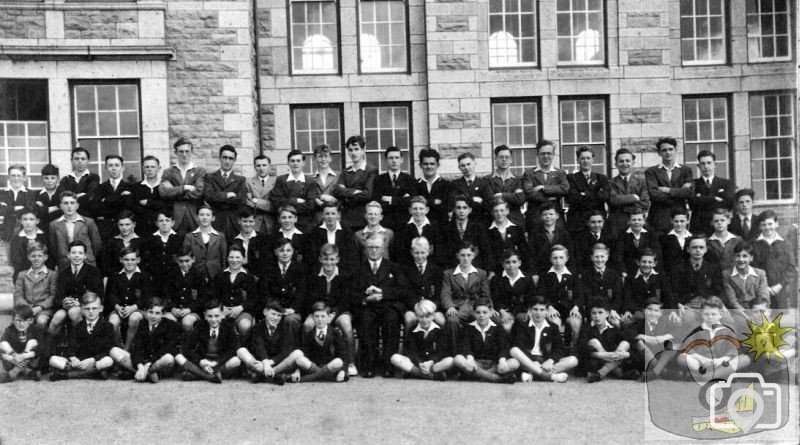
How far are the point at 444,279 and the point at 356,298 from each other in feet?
3.26

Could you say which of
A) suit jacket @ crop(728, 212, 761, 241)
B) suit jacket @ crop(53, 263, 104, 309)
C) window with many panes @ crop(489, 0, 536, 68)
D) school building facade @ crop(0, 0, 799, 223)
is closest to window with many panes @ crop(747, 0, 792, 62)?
school building facade @ crop(0, 0, 799, 223)

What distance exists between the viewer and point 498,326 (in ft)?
28.6

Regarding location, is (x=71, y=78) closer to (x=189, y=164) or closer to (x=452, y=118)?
(x=189, y=164)

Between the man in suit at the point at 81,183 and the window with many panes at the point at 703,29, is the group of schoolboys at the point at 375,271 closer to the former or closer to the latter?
the man in suit at the point at 81,183

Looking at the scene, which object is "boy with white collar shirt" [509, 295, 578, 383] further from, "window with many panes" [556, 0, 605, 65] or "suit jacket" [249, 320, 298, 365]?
"window with many panes" [556, 0, 605, 65]

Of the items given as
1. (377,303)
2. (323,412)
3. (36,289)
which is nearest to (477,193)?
(377,303)

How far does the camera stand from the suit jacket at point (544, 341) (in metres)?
8.63

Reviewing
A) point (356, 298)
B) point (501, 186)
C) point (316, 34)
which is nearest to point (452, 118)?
point (316, 34)

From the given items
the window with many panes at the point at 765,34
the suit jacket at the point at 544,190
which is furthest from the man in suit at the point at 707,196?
the window with many panes at the point at 765,34

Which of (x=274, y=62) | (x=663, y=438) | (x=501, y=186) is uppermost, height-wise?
(x=274, y=62)

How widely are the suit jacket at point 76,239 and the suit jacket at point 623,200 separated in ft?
19.3

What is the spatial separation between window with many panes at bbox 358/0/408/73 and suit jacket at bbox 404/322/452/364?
597 cm

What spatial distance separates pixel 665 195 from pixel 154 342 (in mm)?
6084

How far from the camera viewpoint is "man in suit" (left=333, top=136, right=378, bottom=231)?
33.1 ft
